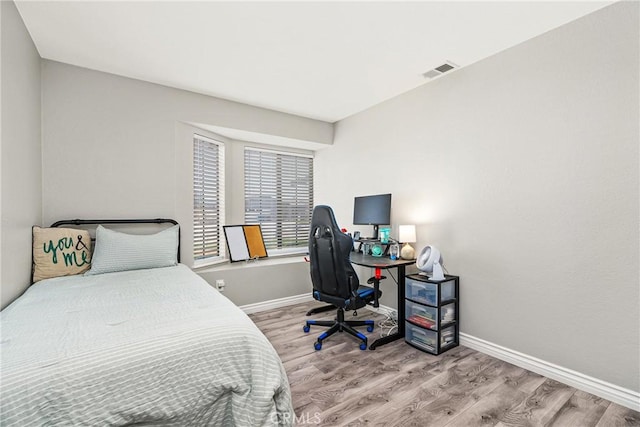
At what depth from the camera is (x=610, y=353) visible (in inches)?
74.9

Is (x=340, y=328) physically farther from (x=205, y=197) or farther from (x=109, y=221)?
(x=109, y=221)

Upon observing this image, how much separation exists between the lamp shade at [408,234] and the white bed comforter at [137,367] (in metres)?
1.99

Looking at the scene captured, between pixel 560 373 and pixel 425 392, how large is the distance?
3.31 feet

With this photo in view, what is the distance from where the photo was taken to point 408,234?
3006 millimetres

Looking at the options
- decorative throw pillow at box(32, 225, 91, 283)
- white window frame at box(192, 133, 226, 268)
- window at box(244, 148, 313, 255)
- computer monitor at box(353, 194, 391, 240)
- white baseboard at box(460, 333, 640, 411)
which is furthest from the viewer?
window at box(244, 148, 313, 255)

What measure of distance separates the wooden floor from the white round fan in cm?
67

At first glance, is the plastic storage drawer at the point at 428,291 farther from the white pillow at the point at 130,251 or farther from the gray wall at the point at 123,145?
the white pillow at the point at 130,251

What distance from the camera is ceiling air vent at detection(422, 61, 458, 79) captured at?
2623 mm

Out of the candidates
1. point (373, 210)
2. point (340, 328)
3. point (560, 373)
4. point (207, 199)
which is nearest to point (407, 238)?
point (373, 210)

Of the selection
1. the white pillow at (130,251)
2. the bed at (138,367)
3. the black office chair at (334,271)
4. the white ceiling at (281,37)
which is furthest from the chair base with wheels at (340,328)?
the white ceiling at (281,37)

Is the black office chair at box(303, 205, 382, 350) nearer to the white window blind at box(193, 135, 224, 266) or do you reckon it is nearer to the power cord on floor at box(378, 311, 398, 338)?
the power cord on floor at box(378, 311, 398, 338)

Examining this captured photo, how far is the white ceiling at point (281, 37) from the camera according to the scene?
1.91 metres

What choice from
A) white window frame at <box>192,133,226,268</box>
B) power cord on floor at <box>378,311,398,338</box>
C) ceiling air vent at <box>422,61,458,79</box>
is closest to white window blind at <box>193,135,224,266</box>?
white window frame at <box>192,133,226,268</box>

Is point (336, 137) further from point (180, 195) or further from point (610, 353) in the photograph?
point (610, 353)
